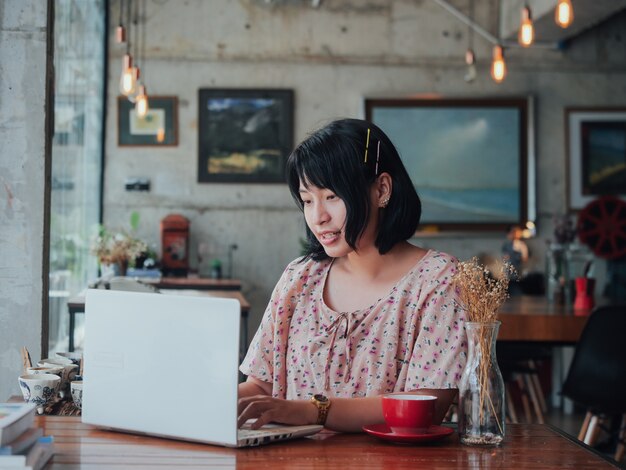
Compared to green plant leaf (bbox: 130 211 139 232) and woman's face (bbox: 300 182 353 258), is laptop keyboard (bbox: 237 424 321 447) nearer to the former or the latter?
woman's face (bbox: 300 182 353 258)

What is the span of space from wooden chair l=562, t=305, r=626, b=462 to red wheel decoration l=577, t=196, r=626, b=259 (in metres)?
3.97

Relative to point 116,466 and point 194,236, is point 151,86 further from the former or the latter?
point 116,466

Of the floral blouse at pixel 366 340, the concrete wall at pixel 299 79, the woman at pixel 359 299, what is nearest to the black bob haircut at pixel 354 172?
the woman at pixel 359 299

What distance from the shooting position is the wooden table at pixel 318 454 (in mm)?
1660

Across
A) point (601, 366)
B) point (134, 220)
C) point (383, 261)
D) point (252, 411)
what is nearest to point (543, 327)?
point (601, 366)

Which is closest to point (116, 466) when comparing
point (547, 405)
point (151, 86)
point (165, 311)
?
point (165, 311)

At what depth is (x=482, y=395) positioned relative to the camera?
1.87m

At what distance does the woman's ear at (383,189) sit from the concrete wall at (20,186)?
148cm

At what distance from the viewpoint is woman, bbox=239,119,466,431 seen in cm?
216

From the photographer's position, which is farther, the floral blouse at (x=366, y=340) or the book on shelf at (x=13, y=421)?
the floral blouse at (x=366, y=340)

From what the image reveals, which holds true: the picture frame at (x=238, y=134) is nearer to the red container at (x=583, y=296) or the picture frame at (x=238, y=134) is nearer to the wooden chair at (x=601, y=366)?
the red container at (x=583, y=296)

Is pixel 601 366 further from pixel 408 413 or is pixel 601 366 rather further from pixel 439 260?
pixel 408 413

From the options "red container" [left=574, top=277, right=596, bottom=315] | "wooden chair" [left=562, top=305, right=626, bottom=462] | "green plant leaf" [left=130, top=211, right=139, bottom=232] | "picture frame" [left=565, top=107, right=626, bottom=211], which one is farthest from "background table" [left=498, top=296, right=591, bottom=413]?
"green plant leaf" [left=130, top=211, right=139, bottom=232]

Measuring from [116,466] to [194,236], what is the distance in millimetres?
6523
